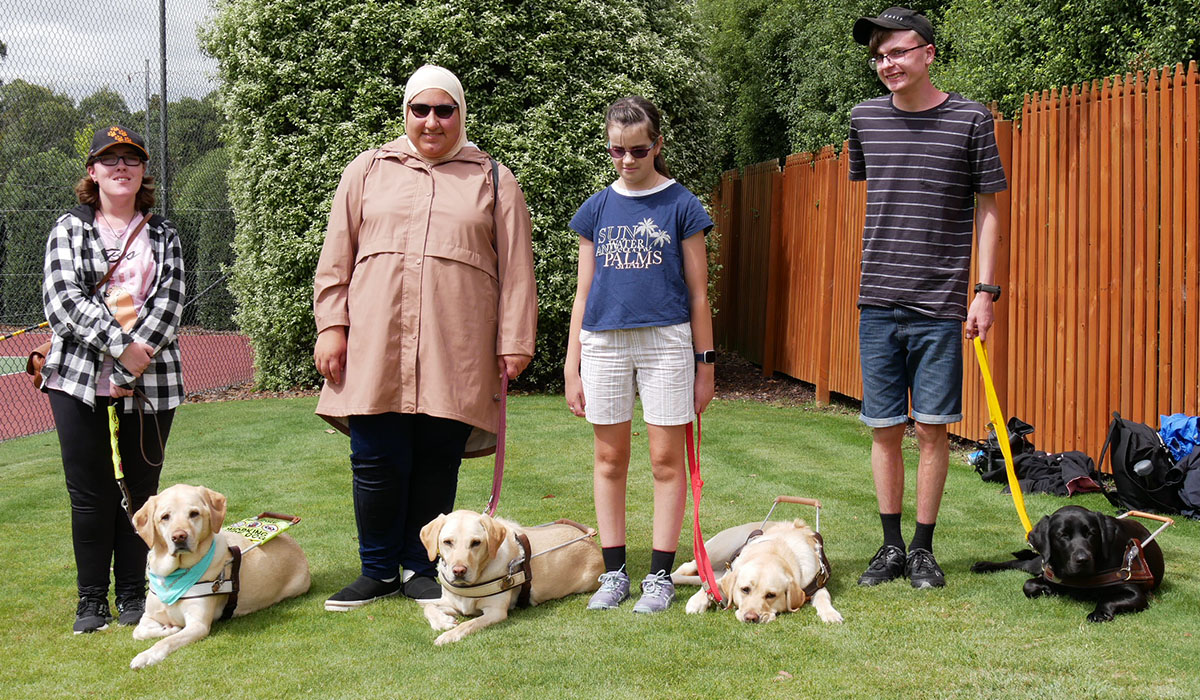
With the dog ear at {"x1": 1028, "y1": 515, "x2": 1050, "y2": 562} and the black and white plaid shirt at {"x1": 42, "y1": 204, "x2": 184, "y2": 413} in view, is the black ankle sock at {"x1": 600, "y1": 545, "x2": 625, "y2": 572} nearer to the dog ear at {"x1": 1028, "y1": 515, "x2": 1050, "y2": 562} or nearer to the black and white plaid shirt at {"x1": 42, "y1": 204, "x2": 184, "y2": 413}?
the dog ear at {"x1": 1028, "y1": 515, "x2": 1050, "y2": 562}

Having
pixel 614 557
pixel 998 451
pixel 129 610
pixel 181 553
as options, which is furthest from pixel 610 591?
pixel 998 451

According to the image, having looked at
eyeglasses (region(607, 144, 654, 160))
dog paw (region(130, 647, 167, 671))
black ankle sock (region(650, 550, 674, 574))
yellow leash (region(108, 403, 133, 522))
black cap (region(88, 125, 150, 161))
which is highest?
black cap (region(88, 125, 150, 161))

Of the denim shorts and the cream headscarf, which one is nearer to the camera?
the cream headscarf

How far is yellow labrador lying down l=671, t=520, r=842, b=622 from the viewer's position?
12.1ft

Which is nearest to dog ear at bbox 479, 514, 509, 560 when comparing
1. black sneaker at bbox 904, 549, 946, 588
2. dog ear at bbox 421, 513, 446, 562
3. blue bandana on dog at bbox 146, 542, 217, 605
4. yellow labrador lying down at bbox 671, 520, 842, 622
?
dog ear at bbox 421, 513, 446, 562

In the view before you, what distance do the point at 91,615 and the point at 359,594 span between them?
3.19ft

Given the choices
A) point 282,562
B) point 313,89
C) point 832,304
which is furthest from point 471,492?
point 313,89

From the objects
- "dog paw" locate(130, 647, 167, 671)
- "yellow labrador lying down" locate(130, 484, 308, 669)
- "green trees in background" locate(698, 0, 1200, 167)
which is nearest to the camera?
"dog paw" locate(130, 647, 167, 671)

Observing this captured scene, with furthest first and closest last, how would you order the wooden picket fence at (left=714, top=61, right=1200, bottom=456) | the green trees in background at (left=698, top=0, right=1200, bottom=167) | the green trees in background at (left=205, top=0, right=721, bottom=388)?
the green trees in background at (left=205, top=0, right=721, bottom=388)
the green trees in background at (left=698, top=0, right=1200, bottom=167)
the wooden picket fence at (left=714, top=61, right=1200, bottom=456)

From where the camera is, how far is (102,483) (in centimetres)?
380

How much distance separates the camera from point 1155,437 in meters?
5.45

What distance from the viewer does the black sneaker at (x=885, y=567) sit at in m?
4.06

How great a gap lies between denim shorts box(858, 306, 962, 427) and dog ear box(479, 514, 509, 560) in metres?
1.48

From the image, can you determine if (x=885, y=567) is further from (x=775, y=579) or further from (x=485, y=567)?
(x=485, y=567)
